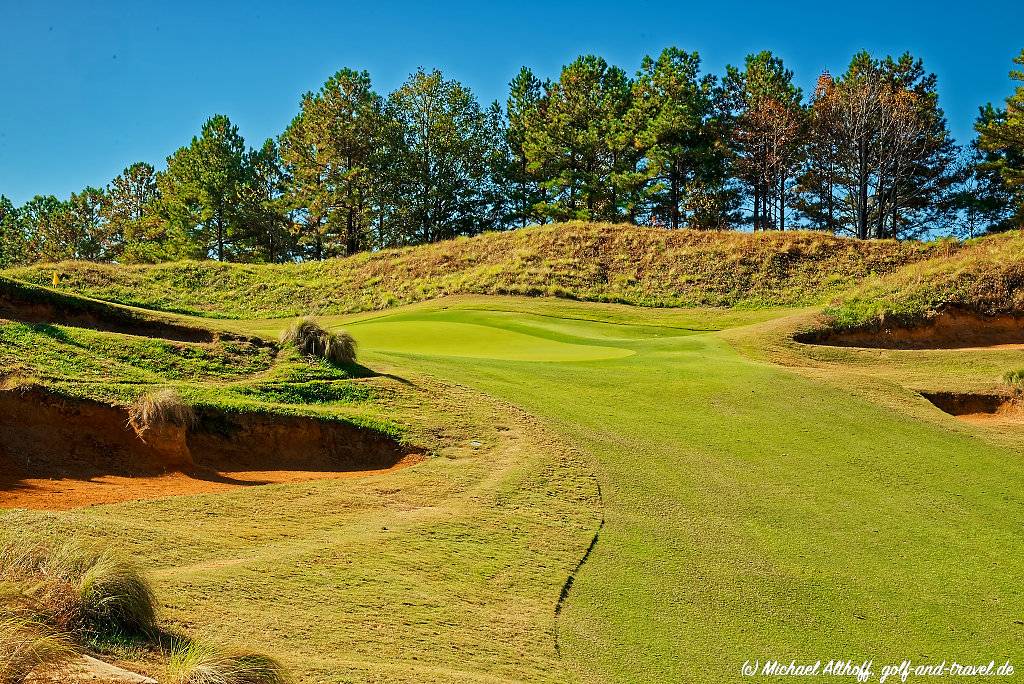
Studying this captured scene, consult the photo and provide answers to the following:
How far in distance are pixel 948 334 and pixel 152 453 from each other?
2043 cm

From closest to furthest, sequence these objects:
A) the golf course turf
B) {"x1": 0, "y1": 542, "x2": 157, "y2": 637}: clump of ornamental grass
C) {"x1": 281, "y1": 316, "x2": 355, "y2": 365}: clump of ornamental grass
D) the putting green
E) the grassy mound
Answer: {"x1": 0, "y1": 542, "x2": 157, "y2": 637}: clump of ornamental grass < the golf course turf < {"x1": 281, "y1": 316, "x2": 355, "y2": 365}: clump of ornamental grass < the putting green < the grassy mound

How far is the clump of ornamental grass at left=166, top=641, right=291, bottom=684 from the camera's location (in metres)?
4.18

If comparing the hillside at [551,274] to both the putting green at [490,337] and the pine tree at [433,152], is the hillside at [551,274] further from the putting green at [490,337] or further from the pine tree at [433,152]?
the pine tree at [433,152]

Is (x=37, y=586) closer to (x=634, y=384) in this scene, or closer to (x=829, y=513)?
(x=829, y=513)

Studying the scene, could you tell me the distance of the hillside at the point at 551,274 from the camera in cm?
3122

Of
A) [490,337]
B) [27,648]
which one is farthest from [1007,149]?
[27,648]

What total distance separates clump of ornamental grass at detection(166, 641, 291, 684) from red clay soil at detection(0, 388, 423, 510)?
12.9ft

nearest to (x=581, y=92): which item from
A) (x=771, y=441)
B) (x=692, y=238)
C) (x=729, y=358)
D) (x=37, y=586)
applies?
(x=692, y=238)

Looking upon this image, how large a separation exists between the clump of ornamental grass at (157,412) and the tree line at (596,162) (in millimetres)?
42768

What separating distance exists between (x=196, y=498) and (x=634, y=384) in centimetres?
860

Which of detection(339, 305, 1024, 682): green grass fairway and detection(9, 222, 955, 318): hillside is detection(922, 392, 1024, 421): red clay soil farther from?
detection(9, 222, 955, 318): hillside

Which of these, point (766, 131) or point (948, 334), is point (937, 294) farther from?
point (766, 131)

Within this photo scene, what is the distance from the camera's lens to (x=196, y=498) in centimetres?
807

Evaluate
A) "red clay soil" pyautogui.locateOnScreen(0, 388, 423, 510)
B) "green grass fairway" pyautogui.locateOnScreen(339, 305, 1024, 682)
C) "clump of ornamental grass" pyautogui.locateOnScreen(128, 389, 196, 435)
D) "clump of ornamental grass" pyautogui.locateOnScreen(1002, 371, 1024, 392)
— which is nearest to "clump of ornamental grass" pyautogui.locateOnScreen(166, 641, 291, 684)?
"green grass fairway" pyautogui.locateOnScreen(339, 305, 1024, 682)
